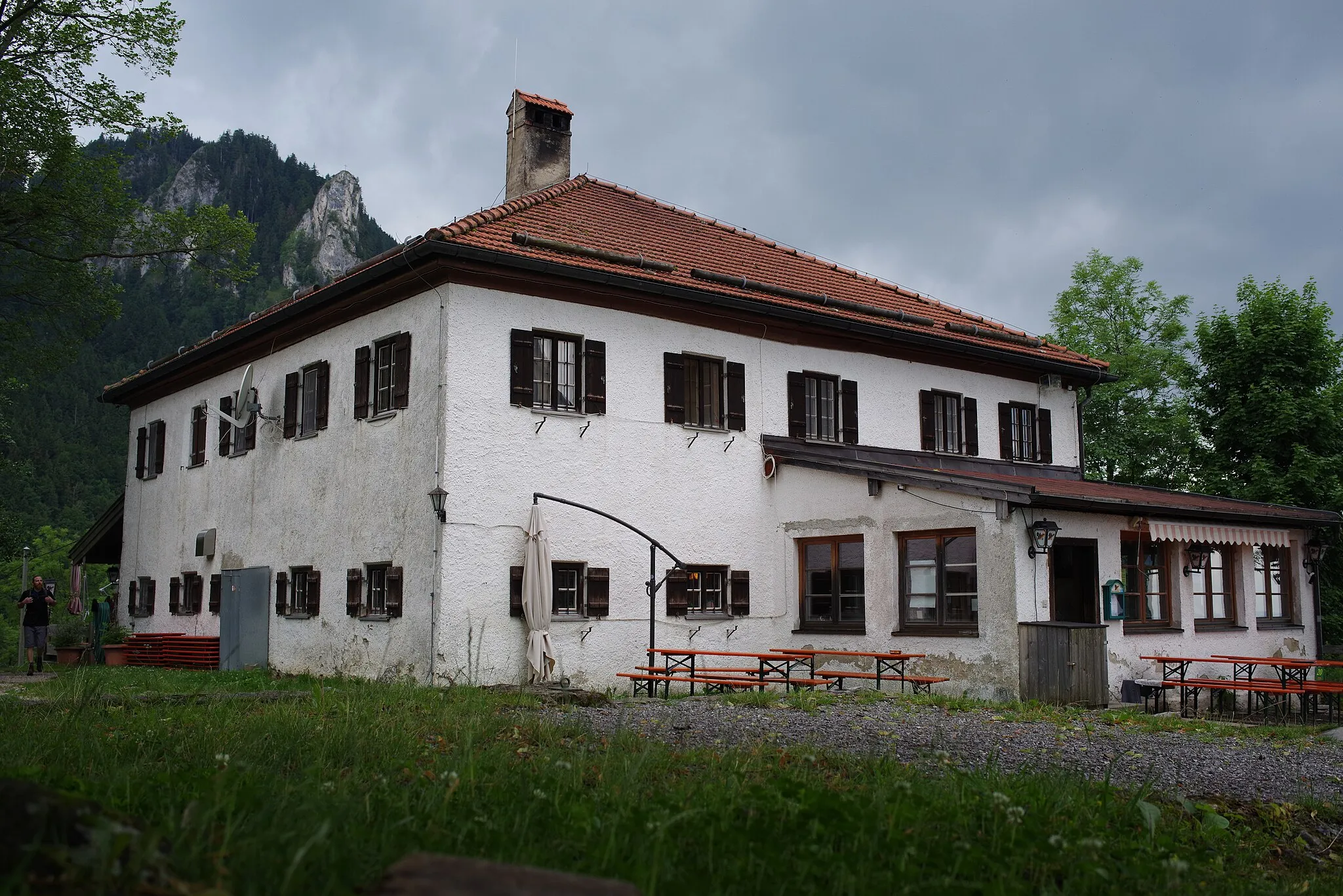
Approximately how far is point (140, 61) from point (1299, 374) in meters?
26.8

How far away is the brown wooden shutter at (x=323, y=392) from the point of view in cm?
1906

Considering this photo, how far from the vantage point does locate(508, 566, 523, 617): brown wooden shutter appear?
16344 mm

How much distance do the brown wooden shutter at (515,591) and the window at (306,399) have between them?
15.7ft

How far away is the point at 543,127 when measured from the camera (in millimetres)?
22234

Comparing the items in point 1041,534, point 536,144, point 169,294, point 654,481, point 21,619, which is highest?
point 169,294

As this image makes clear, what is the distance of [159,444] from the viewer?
2583 centimetres

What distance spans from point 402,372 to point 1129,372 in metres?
30.6

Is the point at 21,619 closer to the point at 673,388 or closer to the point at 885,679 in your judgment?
the point at 673,388

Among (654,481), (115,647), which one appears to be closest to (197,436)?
(115,647)

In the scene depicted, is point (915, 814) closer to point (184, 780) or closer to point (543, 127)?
point (184, 780)

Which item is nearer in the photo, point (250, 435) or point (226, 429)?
point (250, 435)

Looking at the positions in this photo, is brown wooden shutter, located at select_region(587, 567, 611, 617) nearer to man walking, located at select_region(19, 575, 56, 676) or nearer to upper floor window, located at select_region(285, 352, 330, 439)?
upper floor window, located at select_region(285, 352, 330, 439)

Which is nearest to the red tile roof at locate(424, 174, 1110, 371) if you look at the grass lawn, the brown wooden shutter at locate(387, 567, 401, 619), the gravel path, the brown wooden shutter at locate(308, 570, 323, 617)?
the brown wooden shutter at locate(387, 567, 401, 619)

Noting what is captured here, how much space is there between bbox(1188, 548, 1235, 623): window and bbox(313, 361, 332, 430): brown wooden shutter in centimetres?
1426
